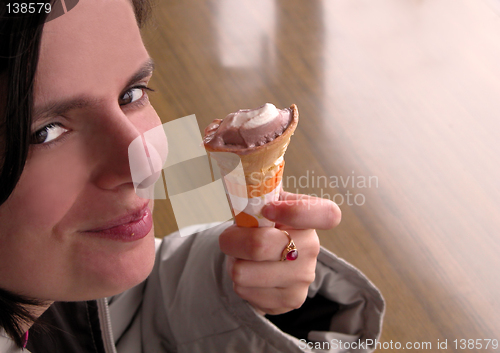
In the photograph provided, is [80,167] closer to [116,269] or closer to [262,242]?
[116,269]

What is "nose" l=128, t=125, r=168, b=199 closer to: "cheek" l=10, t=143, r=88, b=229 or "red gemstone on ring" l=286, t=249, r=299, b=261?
"cheek" l=10, t=143, r=88, b=229

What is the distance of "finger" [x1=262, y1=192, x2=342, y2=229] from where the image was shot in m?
0.61

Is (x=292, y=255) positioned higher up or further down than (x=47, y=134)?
further down

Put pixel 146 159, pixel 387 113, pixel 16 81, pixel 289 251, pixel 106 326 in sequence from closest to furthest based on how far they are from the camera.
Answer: pixel 16 81
pixel 146 159
pixel 289 251
pixel 106 326
pixel 387 113

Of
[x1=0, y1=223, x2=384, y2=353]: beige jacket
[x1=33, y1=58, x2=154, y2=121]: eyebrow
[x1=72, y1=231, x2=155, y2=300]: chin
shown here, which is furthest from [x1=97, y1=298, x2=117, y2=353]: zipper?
[x1=33, y1=58, x2=154, y2=121]: eyebrow

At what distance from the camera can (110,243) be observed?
0.54 meters

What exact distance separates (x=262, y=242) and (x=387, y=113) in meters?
0.58

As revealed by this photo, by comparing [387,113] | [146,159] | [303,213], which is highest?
[146,159]

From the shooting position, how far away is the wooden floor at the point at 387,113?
32.1 inches

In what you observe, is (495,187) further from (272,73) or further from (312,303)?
(272,73)

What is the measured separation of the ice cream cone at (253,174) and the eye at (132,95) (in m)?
0.13

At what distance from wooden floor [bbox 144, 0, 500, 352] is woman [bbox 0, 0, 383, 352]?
0.17m

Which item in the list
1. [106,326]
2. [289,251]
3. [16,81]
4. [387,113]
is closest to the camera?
[16,81]

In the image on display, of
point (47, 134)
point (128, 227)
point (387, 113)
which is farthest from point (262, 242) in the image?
point (387, 113)
